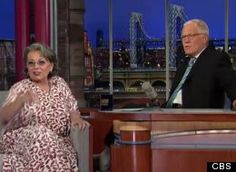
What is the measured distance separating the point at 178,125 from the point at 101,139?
519 mm

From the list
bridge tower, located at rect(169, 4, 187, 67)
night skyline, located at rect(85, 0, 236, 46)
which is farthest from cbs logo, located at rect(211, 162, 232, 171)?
night skyline, located at rect(85, 0, 236, 46)

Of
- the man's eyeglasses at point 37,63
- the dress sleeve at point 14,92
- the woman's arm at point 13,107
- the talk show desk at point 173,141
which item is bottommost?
the talk show desk at point 173,141

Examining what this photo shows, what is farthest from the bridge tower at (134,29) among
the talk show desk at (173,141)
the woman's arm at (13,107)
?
the woman's arm at (13,107)

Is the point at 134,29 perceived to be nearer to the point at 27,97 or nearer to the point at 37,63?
the point at 37,63

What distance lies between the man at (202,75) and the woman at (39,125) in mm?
1062

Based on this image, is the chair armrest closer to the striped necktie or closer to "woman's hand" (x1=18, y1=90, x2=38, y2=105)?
"woman's hand" (x1=18, y1=90, x2=38, y2=105)

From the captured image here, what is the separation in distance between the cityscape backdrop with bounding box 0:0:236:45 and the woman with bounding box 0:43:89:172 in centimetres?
706

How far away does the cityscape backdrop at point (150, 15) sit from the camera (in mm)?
9711

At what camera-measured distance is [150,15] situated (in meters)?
10.0

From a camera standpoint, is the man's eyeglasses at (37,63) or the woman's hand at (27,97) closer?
the woman's hand at (27,97)

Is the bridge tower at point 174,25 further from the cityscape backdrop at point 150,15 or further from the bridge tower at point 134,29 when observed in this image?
the bridge tower at point 134,29

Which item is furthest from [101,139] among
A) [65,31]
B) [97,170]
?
[65,31]

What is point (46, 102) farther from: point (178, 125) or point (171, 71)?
point (171, 71)

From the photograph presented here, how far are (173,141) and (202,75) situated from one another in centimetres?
96
